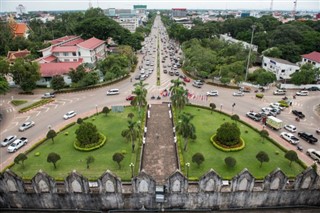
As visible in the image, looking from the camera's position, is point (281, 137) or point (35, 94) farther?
point (35, 94)

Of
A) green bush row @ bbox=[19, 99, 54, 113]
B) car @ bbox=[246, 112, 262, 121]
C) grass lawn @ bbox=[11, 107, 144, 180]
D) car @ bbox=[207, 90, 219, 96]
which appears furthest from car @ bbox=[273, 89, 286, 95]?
green bush row @ bbox=[19, 99, 54, 113]

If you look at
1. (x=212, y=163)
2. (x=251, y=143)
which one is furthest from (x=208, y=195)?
(x=251, y=143)

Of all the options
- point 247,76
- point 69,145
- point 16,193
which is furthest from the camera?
point 247,76

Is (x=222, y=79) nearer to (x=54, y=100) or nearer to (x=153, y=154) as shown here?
(x=153, y=154)

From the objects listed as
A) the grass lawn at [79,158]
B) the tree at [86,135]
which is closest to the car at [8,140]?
the grass lawn at [79,158]

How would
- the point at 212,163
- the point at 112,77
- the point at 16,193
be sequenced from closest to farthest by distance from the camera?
the point at 16,193 < the point at 212,163 < the point at 112,77

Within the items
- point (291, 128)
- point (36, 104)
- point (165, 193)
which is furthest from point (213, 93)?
point (36, 104)

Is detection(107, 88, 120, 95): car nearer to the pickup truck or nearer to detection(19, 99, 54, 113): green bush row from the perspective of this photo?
detection(19, 99, 54, 113): green bush row
